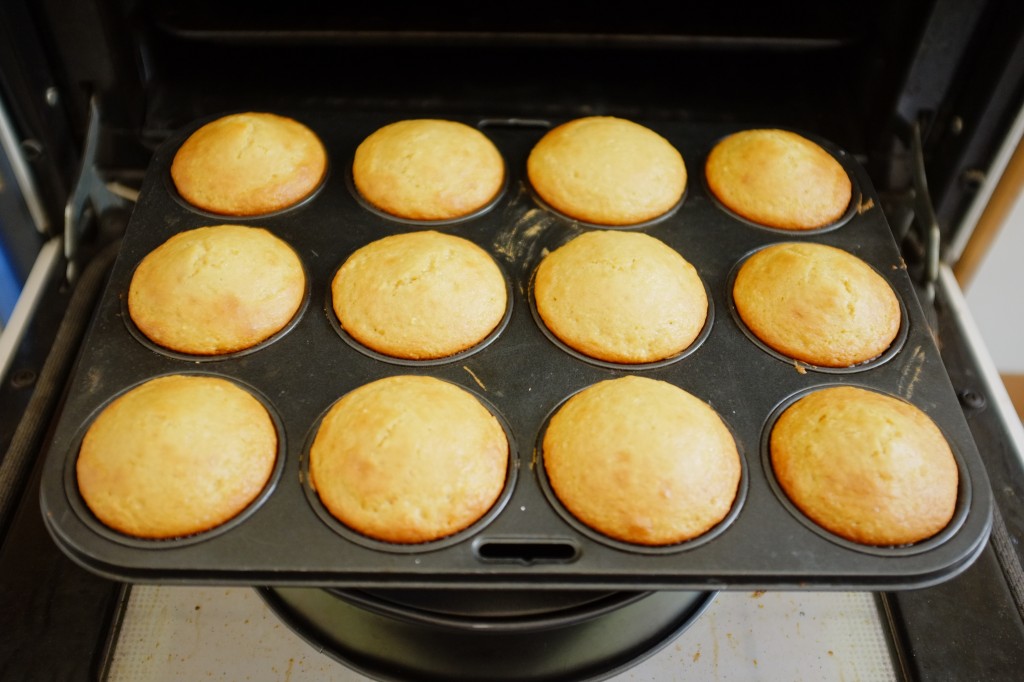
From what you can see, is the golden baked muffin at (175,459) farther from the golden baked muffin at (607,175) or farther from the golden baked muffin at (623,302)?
the golden baked muffin at (607,175)

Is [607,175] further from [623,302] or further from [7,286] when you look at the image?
[7,286]

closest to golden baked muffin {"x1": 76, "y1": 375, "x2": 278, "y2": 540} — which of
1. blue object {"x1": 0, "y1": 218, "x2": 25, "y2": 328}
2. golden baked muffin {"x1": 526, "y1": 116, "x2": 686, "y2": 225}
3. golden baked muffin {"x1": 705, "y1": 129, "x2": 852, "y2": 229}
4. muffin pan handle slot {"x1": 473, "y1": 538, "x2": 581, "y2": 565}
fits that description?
muffin pan handle slot {"x1": 473, "y1": 538, "x2": 581, "y2": 565}

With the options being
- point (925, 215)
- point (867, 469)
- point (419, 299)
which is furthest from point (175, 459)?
point (925, 215)

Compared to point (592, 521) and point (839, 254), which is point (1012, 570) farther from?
point (592, 521)

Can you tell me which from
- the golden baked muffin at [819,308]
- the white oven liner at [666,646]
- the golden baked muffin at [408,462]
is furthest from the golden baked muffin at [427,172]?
the white oven liner at [666,646]

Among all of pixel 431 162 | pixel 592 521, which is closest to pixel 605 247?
pixel 431 162
